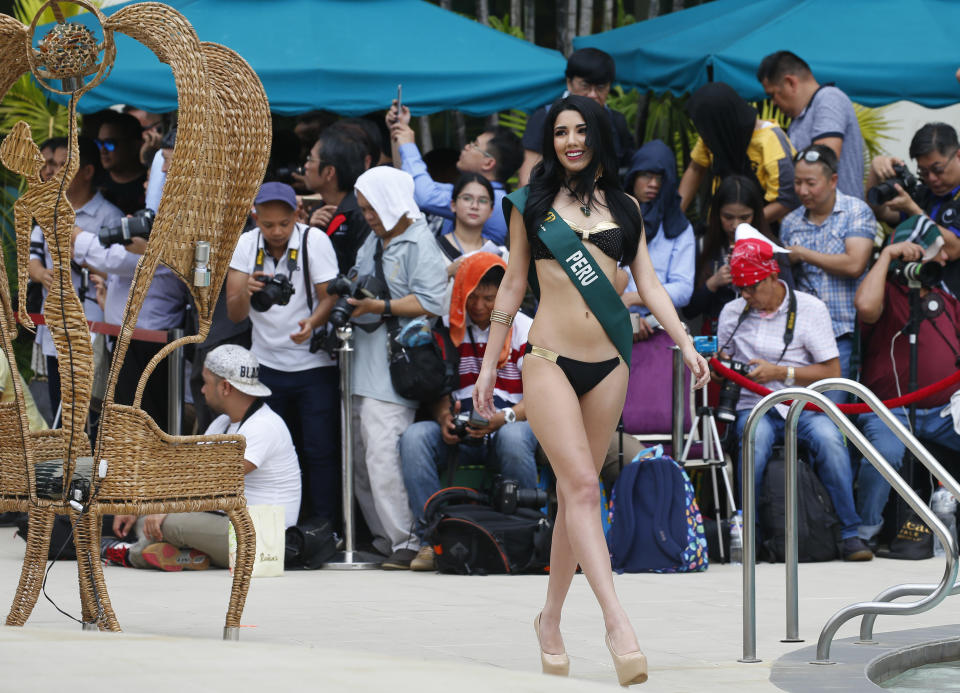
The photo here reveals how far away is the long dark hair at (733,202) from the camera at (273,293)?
269 centimetres

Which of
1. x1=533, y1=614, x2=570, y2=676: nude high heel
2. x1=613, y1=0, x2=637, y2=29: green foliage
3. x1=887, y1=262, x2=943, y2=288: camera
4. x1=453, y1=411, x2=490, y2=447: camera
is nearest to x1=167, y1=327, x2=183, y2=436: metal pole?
x1=453, y1=411, x2=490, y2=447: camera

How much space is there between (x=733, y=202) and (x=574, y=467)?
4448 mm

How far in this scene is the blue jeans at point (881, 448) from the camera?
29.6ft

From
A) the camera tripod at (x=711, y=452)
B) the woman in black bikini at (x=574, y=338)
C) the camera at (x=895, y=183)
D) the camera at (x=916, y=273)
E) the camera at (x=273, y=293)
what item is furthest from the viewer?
the camera at (x=895, y=183)

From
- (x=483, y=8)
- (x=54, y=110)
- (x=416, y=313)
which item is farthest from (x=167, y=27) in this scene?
(x=483, y=8)

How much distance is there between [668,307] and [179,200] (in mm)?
1845

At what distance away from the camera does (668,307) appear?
17.7ft

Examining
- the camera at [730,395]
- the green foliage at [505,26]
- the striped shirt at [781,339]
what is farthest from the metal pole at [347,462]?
the green foliage at [505,26]

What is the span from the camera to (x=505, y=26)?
13820 mm

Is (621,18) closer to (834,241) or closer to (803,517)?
(834,241)

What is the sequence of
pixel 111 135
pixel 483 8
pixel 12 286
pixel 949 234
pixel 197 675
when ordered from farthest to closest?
pixel 483 8, pixel 12 286, pixel 111 135, pixel 949 234, pixel 197 675

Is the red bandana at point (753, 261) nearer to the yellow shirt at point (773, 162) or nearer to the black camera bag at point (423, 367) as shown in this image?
the yellow shirt at point (773, 162)

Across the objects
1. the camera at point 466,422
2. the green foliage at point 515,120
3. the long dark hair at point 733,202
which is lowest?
the camera at point 466,422

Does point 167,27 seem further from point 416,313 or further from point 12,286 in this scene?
point 12,286
